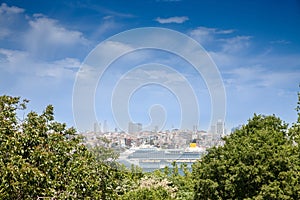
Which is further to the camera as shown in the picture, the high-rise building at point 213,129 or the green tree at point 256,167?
the high-rise building at point 213,129

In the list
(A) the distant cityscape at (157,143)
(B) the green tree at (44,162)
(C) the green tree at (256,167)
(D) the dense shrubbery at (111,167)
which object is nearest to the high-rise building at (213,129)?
(A) the distant cityscape at (157,143)

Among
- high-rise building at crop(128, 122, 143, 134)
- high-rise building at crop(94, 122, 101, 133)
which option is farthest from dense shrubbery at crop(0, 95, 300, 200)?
high-rise building at crop(128, 122, 143, 134)

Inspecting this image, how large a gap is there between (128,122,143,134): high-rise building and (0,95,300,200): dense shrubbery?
0.96 metres

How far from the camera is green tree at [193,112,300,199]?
275 inches

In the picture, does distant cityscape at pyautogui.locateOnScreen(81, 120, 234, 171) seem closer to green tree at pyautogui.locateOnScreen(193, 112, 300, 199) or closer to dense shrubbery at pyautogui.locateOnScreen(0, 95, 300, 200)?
dense shrubbery at pyautogui.locateOnScreen(0, 95, 300, 200)

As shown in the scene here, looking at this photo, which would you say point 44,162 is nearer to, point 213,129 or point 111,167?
point 111,167

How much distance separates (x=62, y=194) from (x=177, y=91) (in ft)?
16.0

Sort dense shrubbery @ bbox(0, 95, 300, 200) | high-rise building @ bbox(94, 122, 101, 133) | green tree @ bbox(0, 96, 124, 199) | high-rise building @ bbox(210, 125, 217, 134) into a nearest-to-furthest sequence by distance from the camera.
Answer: green tree @ bbox(0, 96, 124, 199)
dense shrubbery @ bbox(0, 95, 300, 200)
high-rise building @ bbox(94, 122, 101, 133)
high-rise building @ bbox(210, 125, 217, 134)

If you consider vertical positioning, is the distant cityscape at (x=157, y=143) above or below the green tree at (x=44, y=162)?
above

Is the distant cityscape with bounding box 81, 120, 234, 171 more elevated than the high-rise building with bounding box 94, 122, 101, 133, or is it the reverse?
the high-rise building with bounding box 94, 122, 101, 133

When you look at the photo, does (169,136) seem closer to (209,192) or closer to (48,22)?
(209,192)

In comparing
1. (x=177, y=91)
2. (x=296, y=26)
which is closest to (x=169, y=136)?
(x=177, y=91)

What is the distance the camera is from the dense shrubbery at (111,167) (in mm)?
5227

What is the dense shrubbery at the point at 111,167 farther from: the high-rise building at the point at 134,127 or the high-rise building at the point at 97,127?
the high-rise building at the point at 134,127
